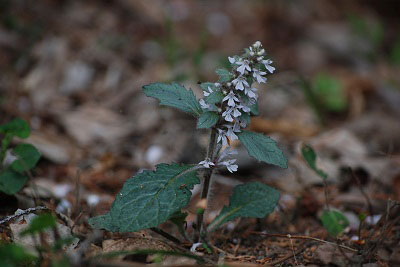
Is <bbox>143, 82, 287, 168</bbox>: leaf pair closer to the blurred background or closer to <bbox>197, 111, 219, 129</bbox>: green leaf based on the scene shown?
<bbox>197, 111, 219, 129</bbox>: green leaf

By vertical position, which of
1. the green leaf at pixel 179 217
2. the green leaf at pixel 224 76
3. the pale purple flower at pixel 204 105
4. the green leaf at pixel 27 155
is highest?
the green leaf at pixel 224 76

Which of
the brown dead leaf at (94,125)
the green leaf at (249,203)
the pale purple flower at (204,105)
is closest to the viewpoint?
the pale purple flower at (204,105)

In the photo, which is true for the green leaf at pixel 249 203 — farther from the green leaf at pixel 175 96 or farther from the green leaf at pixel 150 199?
the green leaf at pixel 175 96

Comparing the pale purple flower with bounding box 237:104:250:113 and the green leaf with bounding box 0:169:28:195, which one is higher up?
the pale purple flower with bounding box 237:104:250:113

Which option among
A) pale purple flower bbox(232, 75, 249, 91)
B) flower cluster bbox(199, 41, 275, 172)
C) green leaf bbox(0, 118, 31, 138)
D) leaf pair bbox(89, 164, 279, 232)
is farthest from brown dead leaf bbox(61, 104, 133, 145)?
pale purple flower bbox(232, 75, 249, 91)

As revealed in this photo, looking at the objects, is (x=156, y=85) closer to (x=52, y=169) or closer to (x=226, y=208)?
(x=226, y=208)

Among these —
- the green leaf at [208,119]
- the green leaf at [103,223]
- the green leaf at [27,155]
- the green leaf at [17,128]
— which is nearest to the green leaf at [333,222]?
the green leaf at [208,119]
